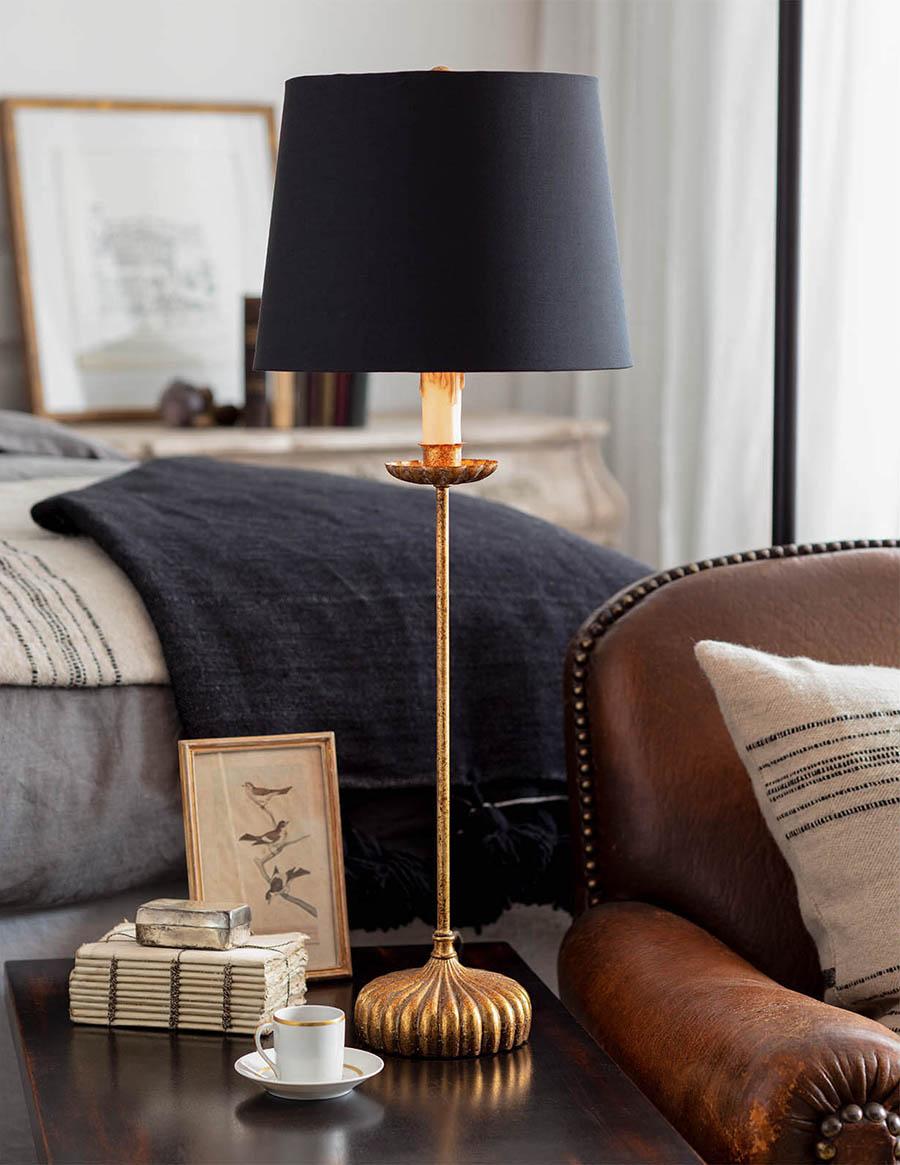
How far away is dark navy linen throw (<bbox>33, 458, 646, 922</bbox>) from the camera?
1.43 meters

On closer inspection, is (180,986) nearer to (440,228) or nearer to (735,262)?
(440,228)

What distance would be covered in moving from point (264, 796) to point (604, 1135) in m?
0.43

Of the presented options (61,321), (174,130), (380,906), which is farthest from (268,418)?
(380,906)

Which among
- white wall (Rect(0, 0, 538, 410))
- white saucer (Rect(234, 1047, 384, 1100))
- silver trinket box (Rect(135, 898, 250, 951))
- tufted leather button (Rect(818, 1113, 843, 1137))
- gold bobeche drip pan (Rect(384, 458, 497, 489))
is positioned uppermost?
white wall (Rect(0, 0, 538, 410))

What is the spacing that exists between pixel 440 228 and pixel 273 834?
0.54 m

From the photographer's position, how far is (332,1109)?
99 centimetres

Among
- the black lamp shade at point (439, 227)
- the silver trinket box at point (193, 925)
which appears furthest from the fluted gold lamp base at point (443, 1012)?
the black lamp shade at point (439, 227)

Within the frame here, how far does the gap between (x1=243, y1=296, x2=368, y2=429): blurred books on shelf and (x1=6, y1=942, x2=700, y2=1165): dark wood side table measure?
2356mm

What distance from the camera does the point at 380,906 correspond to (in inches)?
55.6

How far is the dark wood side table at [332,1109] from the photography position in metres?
0.93

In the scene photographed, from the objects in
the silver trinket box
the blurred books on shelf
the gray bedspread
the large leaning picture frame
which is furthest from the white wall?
the silver trinket box

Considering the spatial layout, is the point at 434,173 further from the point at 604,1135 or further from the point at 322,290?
the point at 604,1135

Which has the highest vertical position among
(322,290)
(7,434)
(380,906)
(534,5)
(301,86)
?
(534,5)

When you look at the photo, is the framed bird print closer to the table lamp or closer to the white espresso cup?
the white espresso cup
